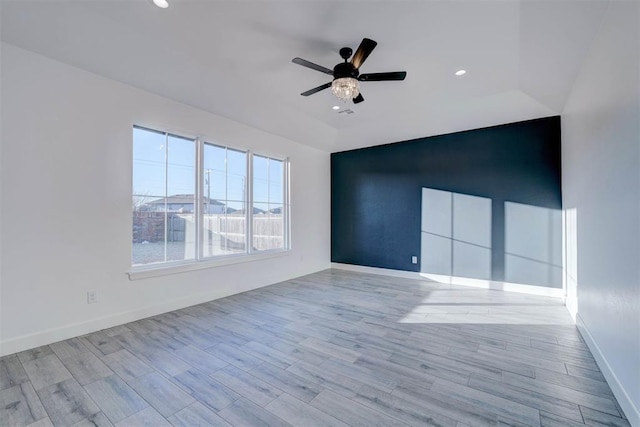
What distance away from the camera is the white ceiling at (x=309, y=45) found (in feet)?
7.23

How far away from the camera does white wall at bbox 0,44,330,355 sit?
2391 mm

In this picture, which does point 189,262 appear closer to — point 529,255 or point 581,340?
point 581,340

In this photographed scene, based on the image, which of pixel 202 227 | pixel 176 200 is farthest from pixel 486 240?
pixel 176 200

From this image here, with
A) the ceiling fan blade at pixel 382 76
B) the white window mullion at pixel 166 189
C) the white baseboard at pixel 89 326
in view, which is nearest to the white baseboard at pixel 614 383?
the ceiling fan blade at pixel 382 76

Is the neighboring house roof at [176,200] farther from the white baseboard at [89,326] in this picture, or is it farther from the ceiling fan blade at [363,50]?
the ceiling fan blade at [363,50]

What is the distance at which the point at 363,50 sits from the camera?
2.34 m

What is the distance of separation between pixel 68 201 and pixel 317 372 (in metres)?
2.86

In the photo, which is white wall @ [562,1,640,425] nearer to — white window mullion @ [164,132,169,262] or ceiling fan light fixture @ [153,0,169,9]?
ceiling fan light fixture @ [153,0,169,9]

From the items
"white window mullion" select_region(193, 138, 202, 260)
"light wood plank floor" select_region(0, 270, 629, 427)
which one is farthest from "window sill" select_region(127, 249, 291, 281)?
"light wood plank floor" select_region(0, 270, 629, 427)

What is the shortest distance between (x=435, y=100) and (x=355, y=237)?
10.2 feet

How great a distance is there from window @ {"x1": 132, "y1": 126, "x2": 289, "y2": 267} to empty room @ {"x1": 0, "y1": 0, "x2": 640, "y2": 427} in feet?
0.10

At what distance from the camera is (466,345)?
2537mm

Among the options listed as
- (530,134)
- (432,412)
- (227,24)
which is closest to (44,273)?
(227,24)

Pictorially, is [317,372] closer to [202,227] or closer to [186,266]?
[186,266]
